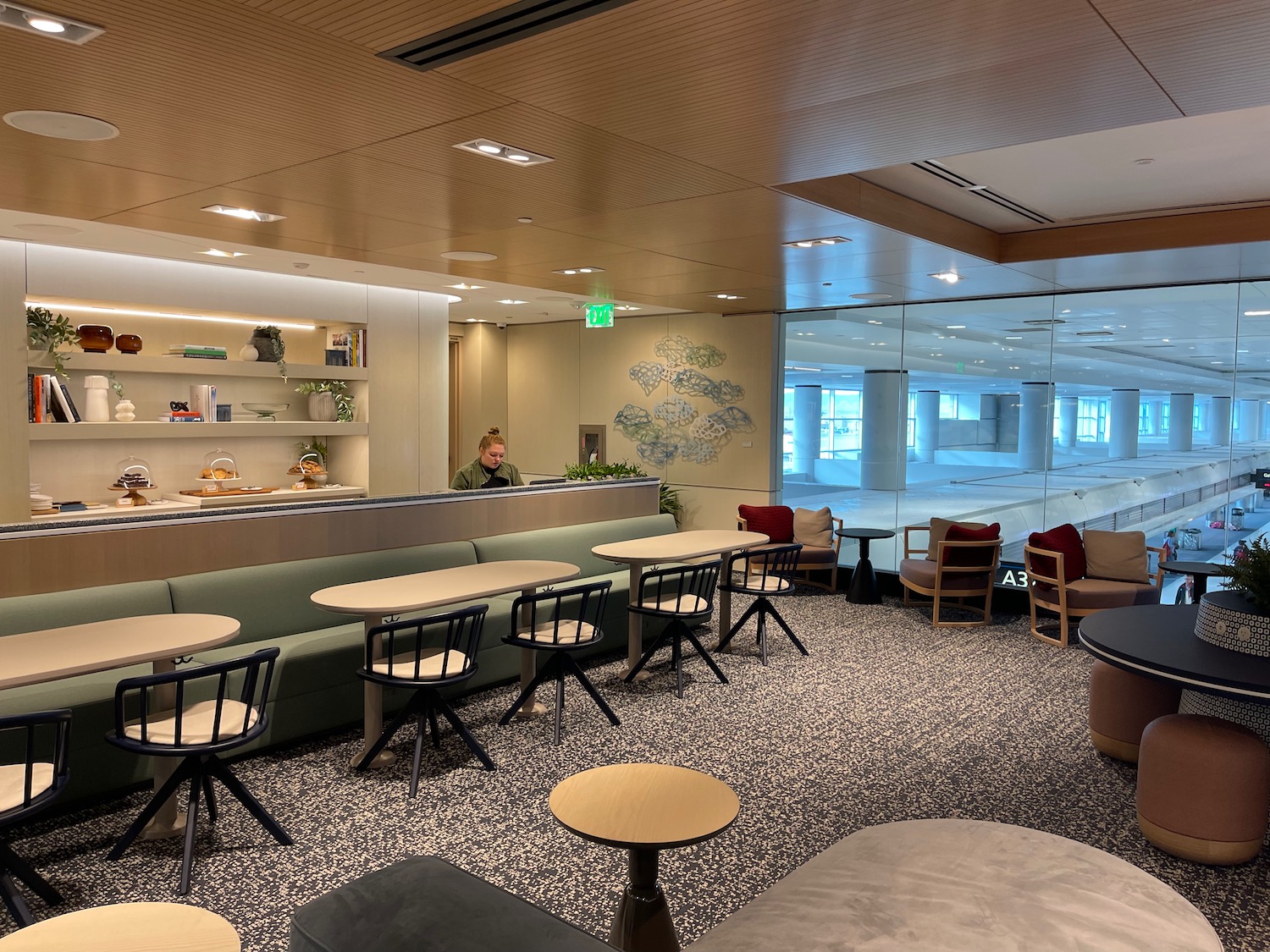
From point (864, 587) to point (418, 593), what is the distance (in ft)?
17.6

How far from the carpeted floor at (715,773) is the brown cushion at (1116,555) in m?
1.24

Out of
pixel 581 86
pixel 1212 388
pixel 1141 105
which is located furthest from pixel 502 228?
pixel 1212 388

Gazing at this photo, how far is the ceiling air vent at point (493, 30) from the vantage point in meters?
2.39

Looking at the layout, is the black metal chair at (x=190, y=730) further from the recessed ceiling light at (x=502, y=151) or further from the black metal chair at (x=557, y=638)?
the recessed ceiling light at (x=502, y=151)

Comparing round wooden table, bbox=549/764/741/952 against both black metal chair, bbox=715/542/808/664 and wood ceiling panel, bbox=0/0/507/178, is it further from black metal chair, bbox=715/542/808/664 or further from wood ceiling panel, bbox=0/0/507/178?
black metal chair, bbox=715/542/808/664

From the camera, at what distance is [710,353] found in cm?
1057

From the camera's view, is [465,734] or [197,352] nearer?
[465,734]

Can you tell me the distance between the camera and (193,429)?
7.95 meters

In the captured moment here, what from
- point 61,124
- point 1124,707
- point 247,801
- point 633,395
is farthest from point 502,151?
point 633,395

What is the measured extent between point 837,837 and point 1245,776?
5.50 ft

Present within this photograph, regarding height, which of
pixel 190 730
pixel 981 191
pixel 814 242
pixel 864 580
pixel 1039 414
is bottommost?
pixel 864 580

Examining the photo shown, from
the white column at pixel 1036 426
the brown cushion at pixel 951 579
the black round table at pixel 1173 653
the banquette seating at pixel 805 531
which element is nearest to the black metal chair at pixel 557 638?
the black round table at pixel 1173 653

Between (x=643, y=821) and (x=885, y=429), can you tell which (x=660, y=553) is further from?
(x=885, y=429)

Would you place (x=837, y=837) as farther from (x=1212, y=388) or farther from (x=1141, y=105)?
(x=1212, y=388)
